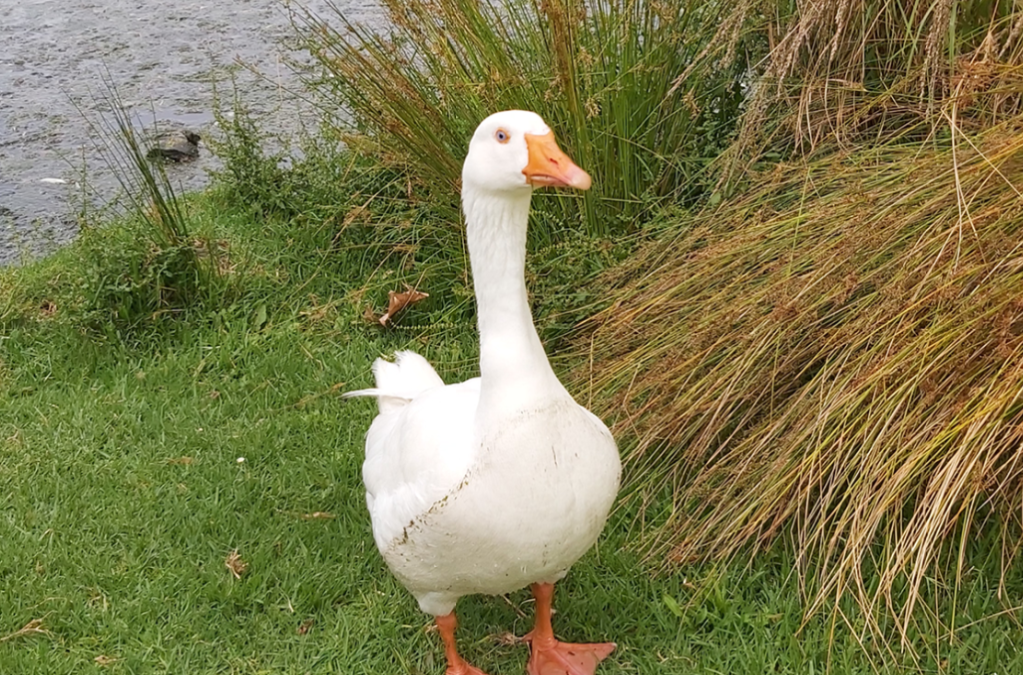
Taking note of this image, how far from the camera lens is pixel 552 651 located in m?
2.75

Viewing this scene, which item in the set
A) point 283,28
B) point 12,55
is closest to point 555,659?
point 283,28

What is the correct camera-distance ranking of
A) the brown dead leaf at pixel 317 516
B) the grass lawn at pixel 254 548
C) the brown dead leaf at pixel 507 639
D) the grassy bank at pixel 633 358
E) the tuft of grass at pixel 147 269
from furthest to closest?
the tuft of grass at pixel 147 269 < the brown dead leaf at pixel 317 516 < the brown dead leaf at pixel 507 639 < the grass lawn at pixel 254 548 < the grassy bank at pixel 633 358

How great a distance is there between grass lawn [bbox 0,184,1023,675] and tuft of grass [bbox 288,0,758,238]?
2.41 ft

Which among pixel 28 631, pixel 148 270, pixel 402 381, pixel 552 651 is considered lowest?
pixel 28 631

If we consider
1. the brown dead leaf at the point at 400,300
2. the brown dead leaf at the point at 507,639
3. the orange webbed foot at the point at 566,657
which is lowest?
the brown dead leaf at the point at 507,639

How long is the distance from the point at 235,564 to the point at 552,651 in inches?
39.9

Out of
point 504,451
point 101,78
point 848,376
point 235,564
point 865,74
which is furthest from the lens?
point 101,78

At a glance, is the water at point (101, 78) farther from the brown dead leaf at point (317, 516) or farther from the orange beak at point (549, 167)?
the orange beak at point (549, 167)

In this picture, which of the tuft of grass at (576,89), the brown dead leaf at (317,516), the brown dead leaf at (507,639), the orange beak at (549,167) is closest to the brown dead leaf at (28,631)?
the brown dead leaf at (317,516)

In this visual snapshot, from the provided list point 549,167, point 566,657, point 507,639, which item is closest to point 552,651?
point 566,657

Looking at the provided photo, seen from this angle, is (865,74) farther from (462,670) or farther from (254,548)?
(254,548)

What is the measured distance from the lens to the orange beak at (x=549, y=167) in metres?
2.14

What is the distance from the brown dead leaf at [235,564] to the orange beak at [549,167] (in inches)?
63.4

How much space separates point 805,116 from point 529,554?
2001 millimetres
